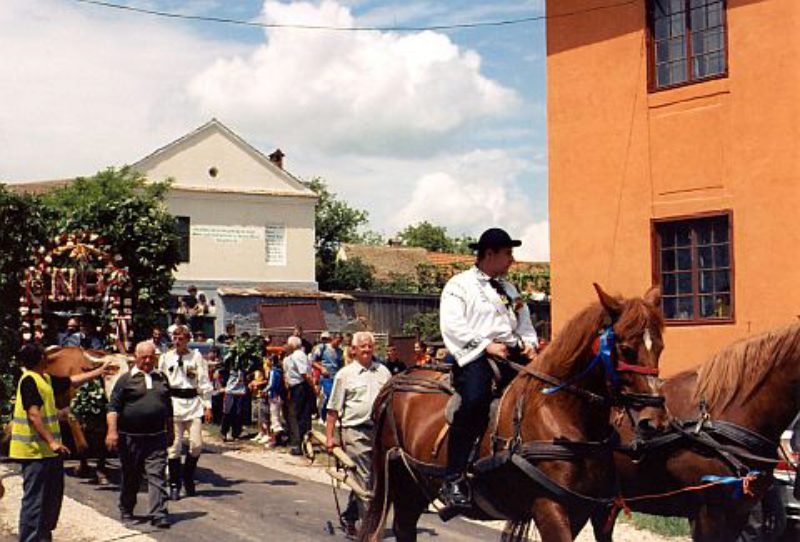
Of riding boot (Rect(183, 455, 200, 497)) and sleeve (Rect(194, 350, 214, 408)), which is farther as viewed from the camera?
riding boot (Rect(183, 455, 200, 497))

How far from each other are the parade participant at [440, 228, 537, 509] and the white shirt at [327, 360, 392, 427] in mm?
3231

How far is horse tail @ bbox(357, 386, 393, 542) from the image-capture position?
8773 mm

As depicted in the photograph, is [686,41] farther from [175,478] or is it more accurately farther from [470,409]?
[470,409]

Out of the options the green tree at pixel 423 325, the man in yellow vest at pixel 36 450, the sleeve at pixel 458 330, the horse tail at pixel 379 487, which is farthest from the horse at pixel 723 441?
the green tree at pixel 423 325

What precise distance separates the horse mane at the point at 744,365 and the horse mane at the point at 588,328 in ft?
4.57

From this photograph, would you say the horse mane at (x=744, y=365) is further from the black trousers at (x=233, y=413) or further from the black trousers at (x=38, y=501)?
the black trousers at (x=233, y=413)

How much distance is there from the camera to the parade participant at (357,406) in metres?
10.9

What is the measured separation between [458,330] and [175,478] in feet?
25.0

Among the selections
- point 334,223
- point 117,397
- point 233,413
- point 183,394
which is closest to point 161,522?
point 117,397

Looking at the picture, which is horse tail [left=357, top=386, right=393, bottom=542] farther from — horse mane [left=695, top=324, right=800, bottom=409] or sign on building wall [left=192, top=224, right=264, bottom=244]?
sign on building wall [left=192, top=224, right=264, bottom=244]

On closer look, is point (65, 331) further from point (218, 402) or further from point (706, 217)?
point (706, 217)

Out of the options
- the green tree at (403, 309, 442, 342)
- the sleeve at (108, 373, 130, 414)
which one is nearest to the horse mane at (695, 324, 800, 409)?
the sleeve at (108, 373, 130, 414)

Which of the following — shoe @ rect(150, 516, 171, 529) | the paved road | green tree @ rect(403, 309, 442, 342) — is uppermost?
green tree @ rect(403, 309, 442, 342)

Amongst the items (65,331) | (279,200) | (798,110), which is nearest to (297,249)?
(279,200)
